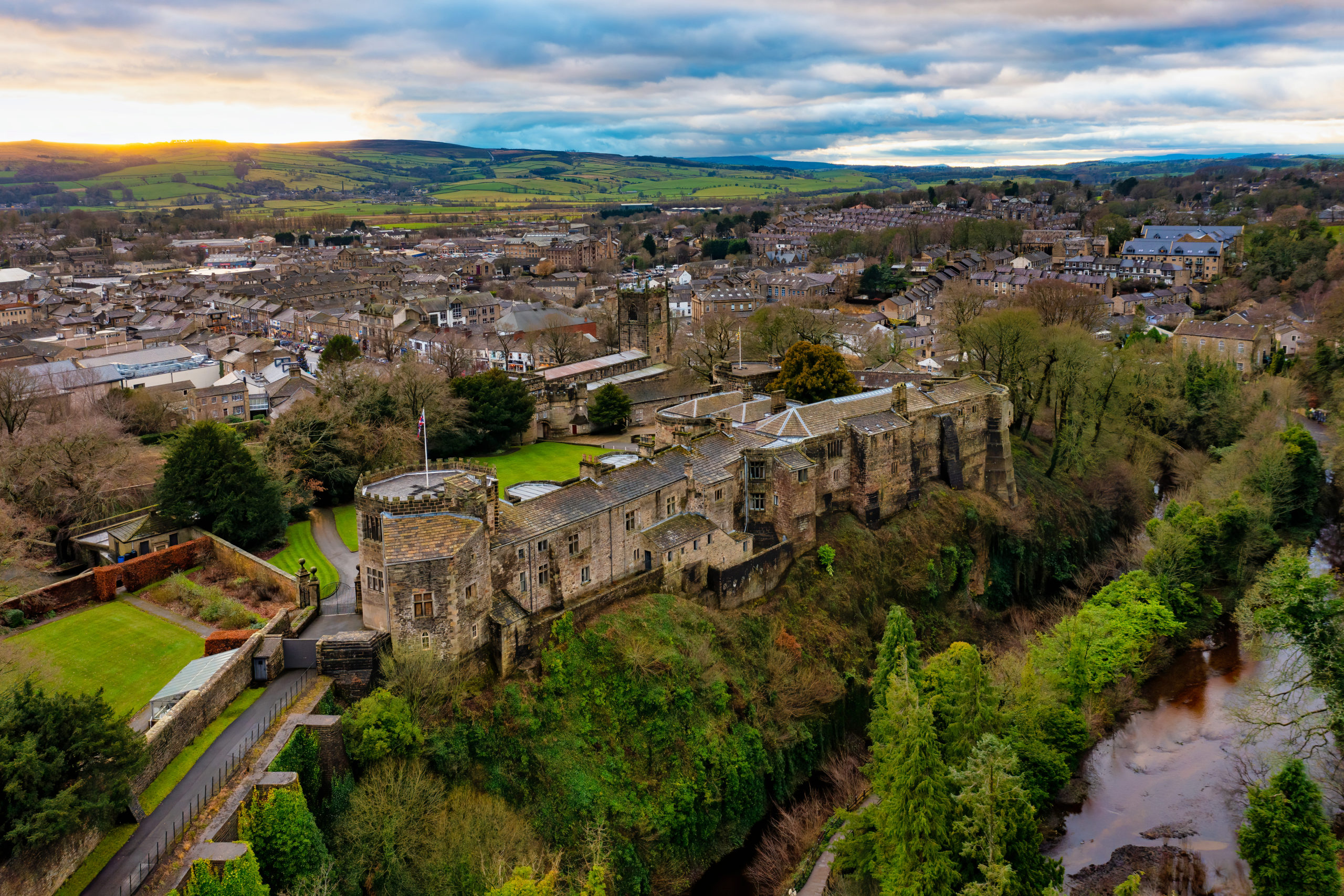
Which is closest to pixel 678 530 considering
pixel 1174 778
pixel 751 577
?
pixel 751 577

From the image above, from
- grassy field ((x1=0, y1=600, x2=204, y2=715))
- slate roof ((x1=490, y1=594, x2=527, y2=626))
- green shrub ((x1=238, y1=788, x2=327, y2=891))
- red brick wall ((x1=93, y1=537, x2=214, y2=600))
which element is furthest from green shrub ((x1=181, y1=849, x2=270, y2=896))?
red brick wall ((x1=93, y1=537, x2=214, y2=600))

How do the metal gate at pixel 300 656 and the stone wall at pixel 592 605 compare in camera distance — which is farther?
the stone wall at pixel 592 605

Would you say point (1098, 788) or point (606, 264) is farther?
point (606, 264)

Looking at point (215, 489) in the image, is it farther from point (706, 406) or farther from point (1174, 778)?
point (1174, 778)

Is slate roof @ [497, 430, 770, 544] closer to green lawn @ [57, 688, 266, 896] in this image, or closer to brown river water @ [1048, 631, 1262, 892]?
green lawn @ [57, 688, 266, 896]

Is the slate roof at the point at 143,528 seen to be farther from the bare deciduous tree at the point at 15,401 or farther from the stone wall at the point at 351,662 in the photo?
the stone wall at the point at 351,662

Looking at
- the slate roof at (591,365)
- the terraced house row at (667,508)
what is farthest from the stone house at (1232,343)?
the slate roof at (591,365)

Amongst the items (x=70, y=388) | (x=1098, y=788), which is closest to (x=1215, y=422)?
(x=1098, y=788)

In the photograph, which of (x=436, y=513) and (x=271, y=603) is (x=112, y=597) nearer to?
(x=271, y=603)
